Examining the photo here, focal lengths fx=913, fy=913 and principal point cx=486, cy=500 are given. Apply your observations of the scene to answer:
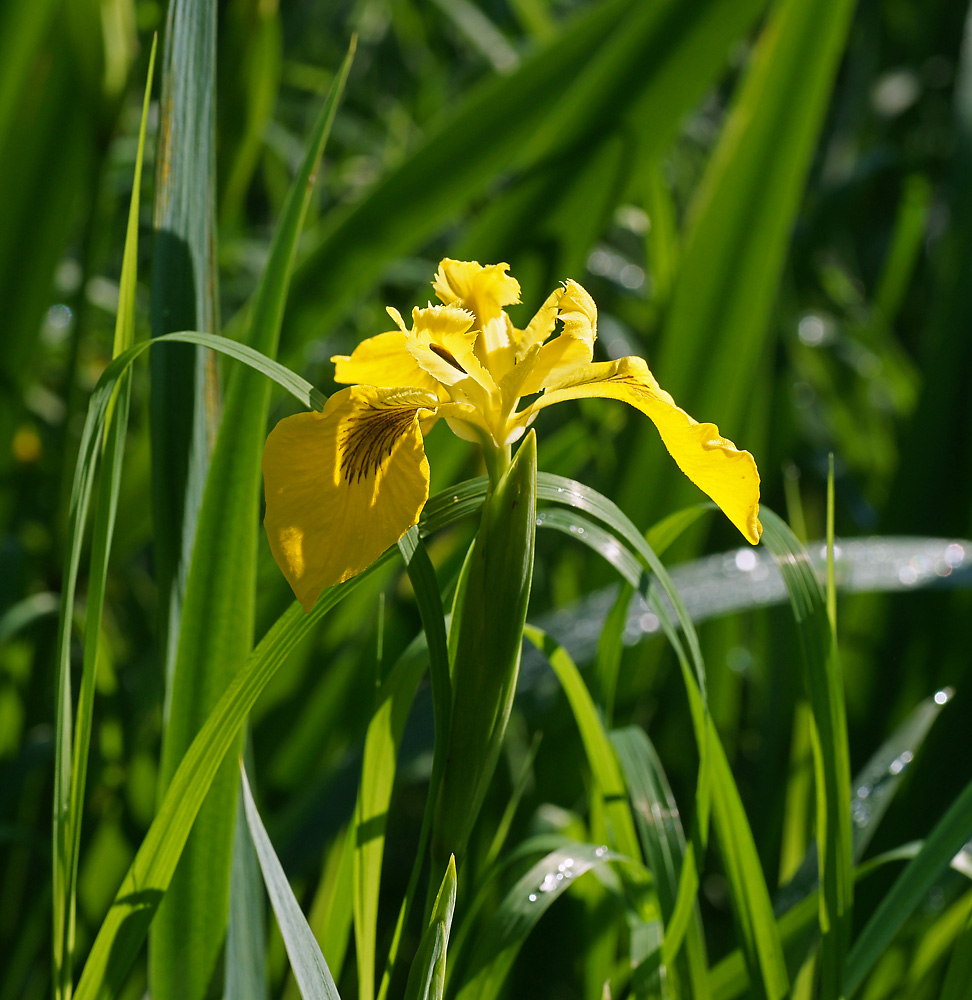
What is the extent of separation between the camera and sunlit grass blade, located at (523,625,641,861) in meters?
0.45

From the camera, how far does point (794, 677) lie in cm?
81

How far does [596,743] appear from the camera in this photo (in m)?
0.46

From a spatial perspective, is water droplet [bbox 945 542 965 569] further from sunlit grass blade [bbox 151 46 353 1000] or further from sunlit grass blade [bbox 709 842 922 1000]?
sunlit grass blade [bbox 151 46 353 1000]

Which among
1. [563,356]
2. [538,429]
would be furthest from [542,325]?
[538,429]

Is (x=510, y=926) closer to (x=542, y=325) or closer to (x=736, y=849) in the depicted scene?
(x=736, y=849)

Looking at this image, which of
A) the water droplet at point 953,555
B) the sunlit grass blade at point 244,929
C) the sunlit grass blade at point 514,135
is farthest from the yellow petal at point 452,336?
the water droplet at point 953,555

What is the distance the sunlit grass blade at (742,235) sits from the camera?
2.46ft

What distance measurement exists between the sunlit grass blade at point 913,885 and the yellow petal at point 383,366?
0.31 metres

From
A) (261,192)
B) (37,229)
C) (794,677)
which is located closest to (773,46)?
(794,677)

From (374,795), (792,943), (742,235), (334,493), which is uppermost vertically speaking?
(742,235)

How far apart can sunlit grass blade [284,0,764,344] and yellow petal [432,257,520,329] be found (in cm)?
28

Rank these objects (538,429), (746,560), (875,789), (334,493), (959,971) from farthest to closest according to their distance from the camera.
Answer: (538,429) < (746,560) < (875,789) < (959,971) < (334,493)

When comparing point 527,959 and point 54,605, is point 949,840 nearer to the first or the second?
point 527,959

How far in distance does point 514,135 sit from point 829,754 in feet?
1.74
